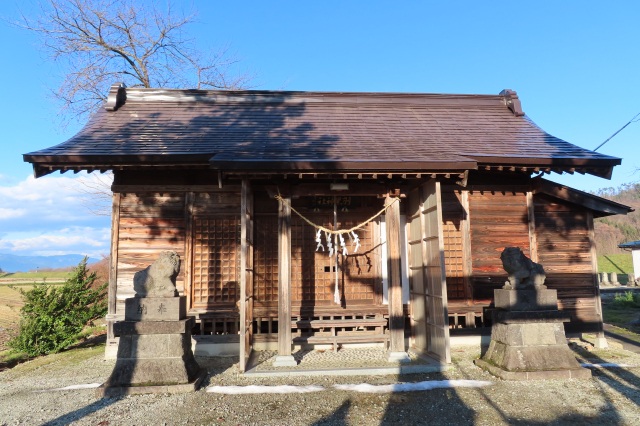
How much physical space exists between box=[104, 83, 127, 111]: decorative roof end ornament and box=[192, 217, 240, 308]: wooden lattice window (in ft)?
12.0

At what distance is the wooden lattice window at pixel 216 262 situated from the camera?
291 inches

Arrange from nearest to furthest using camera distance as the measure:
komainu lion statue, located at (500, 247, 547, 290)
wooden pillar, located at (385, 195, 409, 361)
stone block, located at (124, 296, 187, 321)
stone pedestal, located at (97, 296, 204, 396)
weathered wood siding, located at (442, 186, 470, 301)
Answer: stone pedestal, located at (97, 296, 204, 396) → stone block, located at (124, 296, 187, 321) → komainu lion statue, located at (500, 247, 547, 290) → wooden pillar, located at (385, 195, 409, 361) → weathered wood siding, located at (442, 186, 470, 301)

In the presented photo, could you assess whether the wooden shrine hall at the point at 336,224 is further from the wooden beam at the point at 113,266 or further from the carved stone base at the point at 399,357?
the carved stone base at the point at 399,357

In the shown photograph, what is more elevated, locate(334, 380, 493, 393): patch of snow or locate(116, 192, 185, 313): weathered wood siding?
locate(116, 192, 185, 313): weathered wood siding

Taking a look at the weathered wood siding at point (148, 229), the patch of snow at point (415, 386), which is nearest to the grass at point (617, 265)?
the patch of snow at point (415, 386)

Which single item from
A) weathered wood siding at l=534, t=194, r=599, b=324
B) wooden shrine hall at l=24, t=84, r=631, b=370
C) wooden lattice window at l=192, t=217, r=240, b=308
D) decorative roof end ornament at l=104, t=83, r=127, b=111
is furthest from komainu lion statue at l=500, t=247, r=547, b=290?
decorative roof end ornament at l=104, t=83, r=127, b=111

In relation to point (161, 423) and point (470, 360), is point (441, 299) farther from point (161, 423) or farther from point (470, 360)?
point (161, 423)

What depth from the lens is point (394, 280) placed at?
259 inches

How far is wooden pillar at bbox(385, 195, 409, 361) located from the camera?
21.1 feet

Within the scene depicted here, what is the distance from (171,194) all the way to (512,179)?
279 inches

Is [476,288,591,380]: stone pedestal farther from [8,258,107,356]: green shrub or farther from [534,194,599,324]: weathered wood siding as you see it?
[8,258,107,356]: green shrub

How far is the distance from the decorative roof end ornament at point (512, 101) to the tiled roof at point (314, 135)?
26mm

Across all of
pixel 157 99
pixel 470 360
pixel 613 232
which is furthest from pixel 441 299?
pixel 613 232

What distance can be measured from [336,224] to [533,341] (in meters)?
3.74
